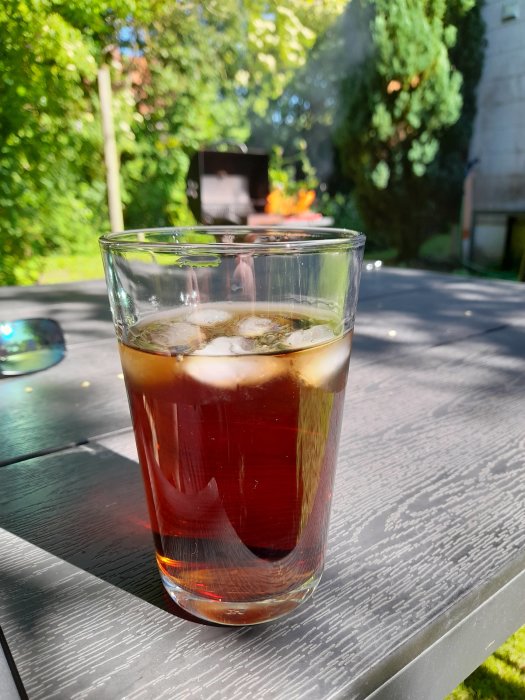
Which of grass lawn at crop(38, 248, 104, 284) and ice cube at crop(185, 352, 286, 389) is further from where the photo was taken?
grass lawn at crop(38, 248, 104, 284)

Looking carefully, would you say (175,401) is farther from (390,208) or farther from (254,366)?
(390,208)

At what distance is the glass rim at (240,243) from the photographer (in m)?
0.42

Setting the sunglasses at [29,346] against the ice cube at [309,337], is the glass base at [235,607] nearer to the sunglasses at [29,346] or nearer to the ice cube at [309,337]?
the ice cube at [309,337]

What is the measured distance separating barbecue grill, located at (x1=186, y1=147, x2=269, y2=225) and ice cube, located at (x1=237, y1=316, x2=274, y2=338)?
21.8 feet

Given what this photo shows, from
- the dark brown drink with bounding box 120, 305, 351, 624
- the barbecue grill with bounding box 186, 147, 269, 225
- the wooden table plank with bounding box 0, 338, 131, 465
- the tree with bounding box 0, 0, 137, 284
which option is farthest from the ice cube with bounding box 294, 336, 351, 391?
the barbecue grill with bounding box 186, 147, 269, 225

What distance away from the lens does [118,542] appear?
0.59 metres

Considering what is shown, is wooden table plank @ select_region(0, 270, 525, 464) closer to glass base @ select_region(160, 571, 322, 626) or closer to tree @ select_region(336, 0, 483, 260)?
glass base @ select_region(160, 571, 322, 626)

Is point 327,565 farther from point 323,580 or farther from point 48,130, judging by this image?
point 48,130

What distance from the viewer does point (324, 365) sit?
1.59ft

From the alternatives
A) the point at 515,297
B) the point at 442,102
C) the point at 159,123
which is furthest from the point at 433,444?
the point at 442,102

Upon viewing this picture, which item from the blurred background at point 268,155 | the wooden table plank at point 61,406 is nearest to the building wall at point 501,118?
the blurred background at point 268,155

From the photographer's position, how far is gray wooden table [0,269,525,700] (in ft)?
1.44

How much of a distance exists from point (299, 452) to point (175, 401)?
11 cm

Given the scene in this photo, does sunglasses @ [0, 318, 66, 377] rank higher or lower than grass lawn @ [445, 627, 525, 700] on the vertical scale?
higher
